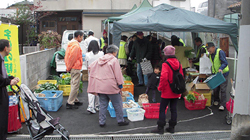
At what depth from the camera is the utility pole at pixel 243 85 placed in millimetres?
4438

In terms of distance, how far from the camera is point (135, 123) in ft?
19.0

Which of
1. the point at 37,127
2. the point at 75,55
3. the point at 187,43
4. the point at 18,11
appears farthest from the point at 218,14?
the point at 37,127

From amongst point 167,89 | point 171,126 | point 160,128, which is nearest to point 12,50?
point 167,89

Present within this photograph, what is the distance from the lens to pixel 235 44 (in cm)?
706

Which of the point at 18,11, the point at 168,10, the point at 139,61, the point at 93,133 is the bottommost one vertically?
the point at 93,133

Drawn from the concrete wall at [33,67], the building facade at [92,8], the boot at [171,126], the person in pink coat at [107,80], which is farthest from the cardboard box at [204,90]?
the building facade at [92,8]

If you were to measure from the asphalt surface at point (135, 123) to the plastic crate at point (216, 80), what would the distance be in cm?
69

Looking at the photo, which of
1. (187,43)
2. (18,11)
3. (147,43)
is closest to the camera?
(147,43)

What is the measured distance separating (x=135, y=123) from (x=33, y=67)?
4738 millimetres

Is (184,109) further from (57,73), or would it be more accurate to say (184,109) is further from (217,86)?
(57,73)

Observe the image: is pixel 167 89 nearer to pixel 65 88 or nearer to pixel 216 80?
pixel 216 80

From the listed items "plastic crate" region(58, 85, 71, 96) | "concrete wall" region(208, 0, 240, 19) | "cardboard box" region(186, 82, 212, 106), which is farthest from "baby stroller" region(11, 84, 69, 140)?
"concrete wall" region(208, 0, 240, 19)

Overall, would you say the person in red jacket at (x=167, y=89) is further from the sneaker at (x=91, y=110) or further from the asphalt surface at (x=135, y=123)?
the sneaker at (x=91, y=110)

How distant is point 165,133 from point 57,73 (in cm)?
798
